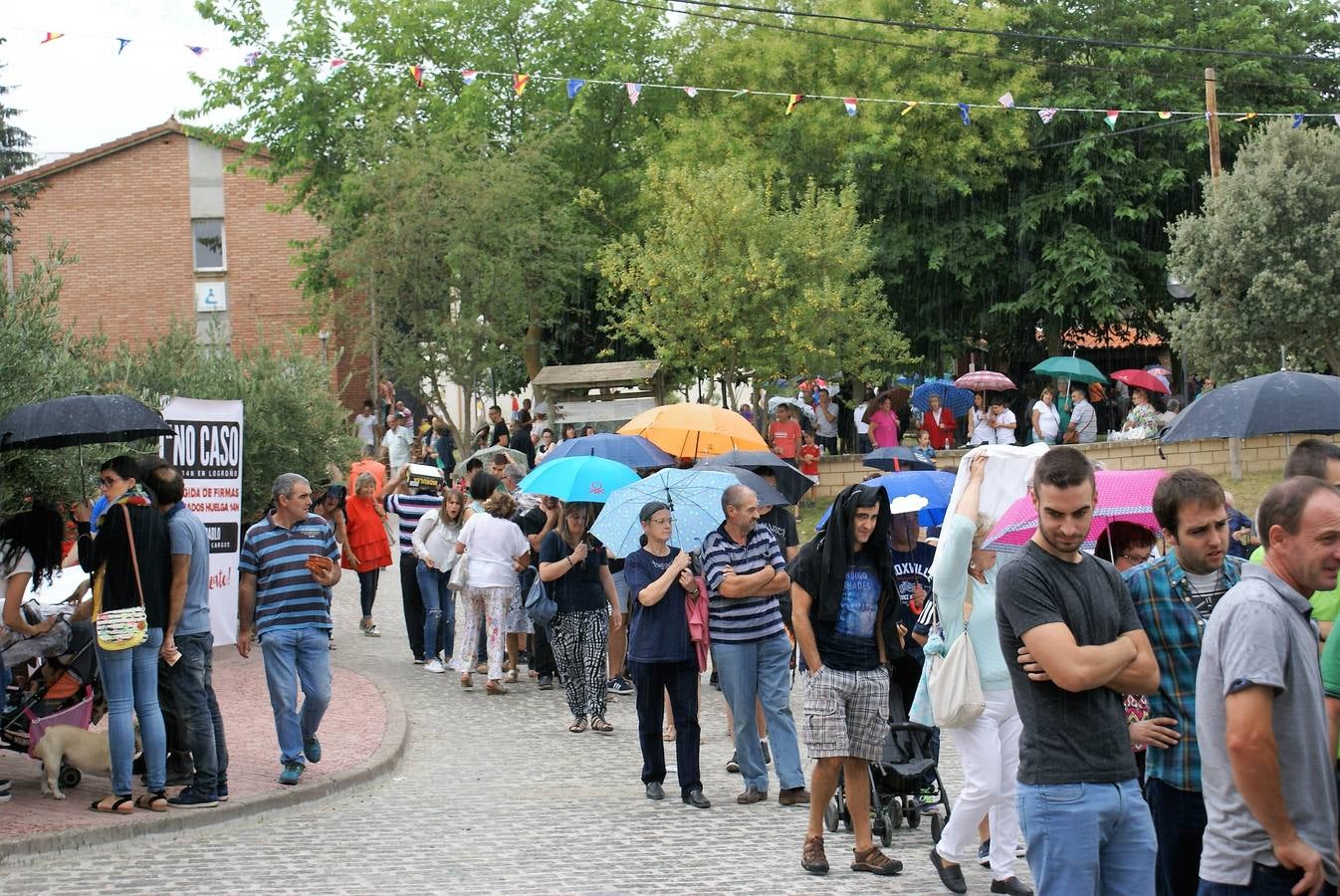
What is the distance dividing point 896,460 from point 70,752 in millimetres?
9156

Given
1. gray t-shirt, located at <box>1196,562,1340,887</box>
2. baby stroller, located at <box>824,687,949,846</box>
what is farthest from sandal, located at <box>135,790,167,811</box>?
gray t-shirt, located at <box>1196,562,1340,887</box>

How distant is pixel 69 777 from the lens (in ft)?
32.8

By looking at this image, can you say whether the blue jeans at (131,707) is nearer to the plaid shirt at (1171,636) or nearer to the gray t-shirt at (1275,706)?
the plaid shirt at (1171,636)

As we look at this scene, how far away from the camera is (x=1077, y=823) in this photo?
189 inches

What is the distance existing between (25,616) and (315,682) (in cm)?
177

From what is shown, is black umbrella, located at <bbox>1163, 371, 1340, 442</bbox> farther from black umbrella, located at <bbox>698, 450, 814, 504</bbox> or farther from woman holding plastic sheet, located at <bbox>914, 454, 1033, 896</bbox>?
woman holding plastic sheet, located at <bbox>914, 454, 1033, 896</bbox>

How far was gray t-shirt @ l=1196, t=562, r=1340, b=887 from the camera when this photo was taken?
4078 mm

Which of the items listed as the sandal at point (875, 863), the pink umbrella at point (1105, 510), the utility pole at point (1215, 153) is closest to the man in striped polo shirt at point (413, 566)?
the pink umbrella at point (1105, 510)

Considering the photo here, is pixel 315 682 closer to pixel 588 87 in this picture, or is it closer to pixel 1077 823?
pixel 1077 823

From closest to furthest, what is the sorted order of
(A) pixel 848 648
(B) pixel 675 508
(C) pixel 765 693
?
(A) pixel 848 648
(C) pixel 765 693
(B) pixel 675 508

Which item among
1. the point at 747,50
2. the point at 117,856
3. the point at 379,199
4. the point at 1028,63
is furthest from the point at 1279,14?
the point at 117,856

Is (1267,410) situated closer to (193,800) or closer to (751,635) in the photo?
(751,635)

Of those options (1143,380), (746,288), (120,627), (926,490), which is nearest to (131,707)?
(120,627)

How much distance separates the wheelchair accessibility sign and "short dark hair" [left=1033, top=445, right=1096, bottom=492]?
142 feet
